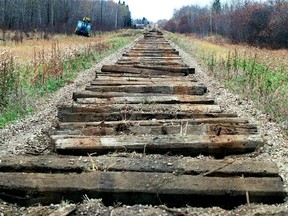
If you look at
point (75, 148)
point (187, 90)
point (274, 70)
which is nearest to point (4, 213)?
point (75, 148)

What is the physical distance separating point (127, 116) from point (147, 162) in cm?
184

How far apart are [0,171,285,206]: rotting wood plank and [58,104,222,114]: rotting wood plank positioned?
2.32 meters

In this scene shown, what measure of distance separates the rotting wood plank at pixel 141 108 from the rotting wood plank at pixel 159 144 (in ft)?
4.48

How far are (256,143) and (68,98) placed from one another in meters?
4.53

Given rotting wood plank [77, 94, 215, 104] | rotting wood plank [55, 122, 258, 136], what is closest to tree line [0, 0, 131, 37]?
rotting wood plank [77, 94, 215, 104]

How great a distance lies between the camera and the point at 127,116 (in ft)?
19.0

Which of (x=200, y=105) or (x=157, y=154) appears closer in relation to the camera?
(x=157, y=154)

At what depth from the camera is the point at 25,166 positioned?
154 inches

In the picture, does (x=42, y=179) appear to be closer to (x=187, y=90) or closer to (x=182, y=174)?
(x=182, y=174)

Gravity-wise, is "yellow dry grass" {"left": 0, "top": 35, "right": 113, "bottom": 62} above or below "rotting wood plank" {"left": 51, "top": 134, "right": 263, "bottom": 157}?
above

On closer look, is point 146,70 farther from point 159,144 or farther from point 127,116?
point 159,144

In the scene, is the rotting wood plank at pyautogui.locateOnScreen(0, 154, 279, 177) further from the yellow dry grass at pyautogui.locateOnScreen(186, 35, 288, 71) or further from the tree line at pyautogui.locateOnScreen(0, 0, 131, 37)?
the tree line at pyautogui.locateOnScreen(0, 0, 131, 37)

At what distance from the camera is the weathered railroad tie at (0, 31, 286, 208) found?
3549 mm

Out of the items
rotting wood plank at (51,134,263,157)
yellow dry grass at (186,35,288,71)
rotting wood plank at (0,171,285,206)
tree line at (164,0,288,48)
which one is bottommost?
rotting wood plank at (0,171,285,206)
